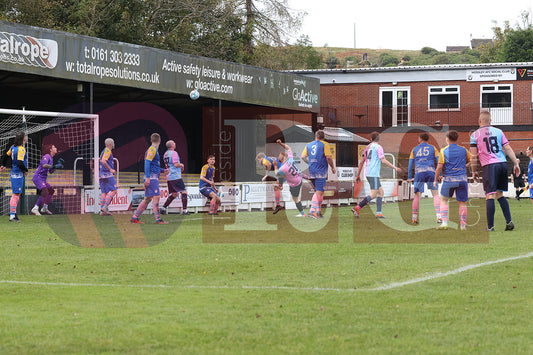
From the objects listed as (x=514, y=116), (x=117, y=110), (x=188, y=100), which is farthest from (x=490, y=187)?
(x=514, y=116)

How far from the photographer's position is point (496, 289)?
737 centimetres

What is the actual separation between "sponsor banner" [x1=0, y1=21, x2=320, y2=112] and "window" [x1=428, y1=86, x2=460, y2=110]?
1473cm

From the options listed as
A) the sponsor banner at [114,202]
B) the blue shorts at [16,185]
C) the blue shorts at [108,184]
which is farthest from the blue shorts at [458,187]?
the sponsor banner at [114,202]

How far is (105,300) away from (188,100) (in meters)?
24.4

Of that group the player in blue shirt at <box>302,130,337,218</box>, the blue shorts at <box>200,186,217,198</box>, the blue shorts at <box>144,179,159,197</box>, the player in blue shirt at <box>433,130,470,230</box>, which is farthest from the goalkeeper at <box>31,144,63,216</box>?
the player in blue shirt at <box>433,130,470,230</box>

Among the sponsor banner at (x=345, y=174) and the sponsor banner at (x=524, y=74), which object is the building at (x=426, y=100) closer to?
the sponsor banner at (x=524, y=74)

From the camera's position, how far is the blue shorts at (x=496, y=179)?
536 inches

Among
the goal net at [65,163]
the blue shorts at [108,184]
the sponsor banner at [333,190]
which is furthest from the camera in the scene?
the sponsor banner at [333,190]

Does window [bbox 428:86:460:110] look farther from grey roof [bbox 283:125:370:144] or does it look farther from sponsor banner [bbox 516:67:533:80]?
grey roof [bbox 283:125:370:144]

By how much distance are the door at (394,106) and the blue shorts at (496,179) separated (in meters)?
32.1

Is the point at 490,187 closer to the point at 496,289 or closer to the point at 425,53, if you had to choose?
the point at 496,289

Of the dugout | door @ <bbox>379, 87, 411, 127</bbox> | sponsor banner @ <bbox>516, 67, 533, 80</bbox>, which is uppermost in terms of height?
sponsor banner @ <bbox>516, 67, 533, 80</bbox>

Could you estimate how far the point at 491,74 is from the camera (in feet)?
147

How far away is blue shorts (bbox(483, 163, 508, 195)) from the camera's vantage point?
13.6 m
